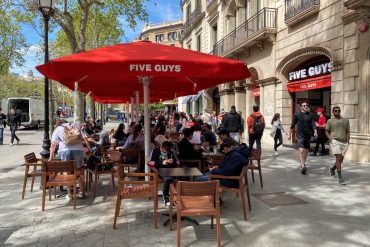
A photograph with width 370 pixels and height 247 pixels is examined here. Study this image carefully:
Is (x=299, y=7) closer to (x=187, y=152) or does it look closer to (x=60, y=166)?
(x=187, y=152)

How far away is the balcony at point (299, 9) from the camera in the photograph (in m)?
11.9

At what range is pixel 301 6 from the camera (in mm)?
12742

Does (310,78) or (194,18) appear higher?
(194,18)

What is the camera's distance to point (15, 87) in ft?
201

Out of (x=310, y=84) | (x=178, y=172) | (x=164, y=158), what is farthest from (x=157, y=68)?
(x=310, y=84)

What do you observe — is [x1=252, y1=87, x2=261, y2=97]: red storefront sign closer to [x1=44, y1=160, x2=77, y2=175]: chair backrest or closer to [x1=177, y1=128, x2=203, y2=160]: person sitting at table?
[x1=177, y1=128, x2=203, y2=160]: person sitting at table

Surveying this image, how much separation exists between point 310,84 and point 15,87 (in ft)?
200

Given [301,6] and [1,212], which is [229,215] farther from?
[301,6]

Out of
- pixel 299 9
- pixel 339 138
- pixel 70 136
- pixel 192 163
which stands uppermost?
pixel 299 9

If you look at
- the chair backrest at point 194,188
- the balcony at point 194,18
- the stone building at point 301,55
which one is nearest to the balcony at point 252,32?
the stone building at point 301,55

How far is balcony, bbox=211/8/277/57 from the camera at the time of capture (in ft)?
49.7

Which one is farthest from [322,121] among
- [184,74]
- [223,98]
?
[223,98]

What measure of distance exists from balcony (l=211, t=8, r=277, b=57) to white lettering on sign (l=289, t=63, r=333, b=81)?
2.43m

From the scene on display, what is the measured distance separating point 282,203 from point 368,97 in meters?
5.81
